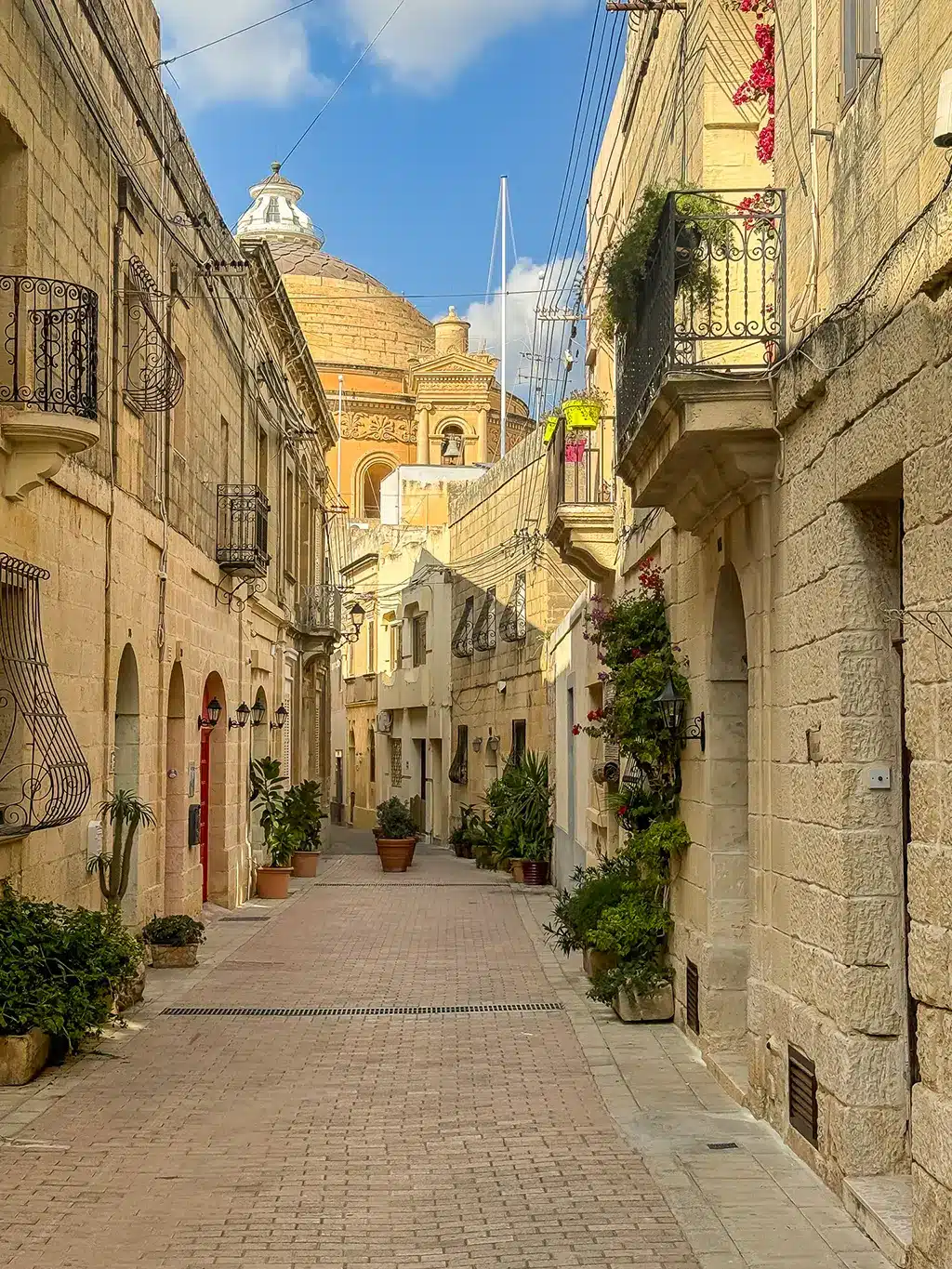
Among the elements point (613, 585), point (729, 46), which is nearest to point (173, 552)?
point (613, 585)

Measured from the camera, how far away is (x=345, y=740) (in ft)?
153

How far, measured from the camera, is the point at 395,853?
→ 24.6 m

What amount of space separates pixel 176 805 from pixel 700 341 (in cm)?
877

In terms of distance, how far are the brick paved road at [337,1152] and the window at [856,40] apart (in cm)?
476

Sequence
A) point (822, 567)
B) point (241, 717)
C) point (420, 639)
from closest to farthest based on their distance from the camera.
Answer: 1. point (822, 567)
2. point (241, 717)
3. point (420, 639)

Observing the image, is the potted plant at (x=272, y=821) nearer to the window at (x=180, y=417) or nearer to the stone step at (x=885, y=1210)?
the window at (x=180, y=417)

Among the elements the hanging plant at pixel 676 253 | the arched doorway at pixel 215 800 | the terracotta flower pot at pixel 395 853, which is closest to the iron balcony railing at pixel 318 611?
the terracotta flower pot at pixel 395 853

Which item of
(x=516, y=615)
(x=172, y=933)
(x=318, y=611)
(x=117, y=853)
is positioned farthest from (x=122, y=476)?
(x=318, y=611)

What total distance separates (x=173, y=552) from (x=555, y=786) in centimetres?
798

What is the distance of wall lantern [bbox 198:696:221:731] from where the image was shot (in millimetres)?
17169

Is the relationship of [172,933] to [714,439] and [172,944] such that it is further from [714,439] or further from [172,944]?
[714,439]

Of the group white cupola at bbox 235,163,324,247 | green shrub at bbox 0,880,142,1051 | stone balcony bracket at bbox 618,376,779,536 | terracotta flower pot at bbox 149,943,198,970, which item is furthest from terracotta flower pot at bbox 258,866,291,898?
white cupola at bbox 235,163,324,247

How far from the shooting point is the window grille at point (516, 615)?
81.0ft

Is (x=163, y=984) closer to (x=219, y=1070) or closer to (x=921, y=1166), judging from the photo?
(x=219, y=1070)
